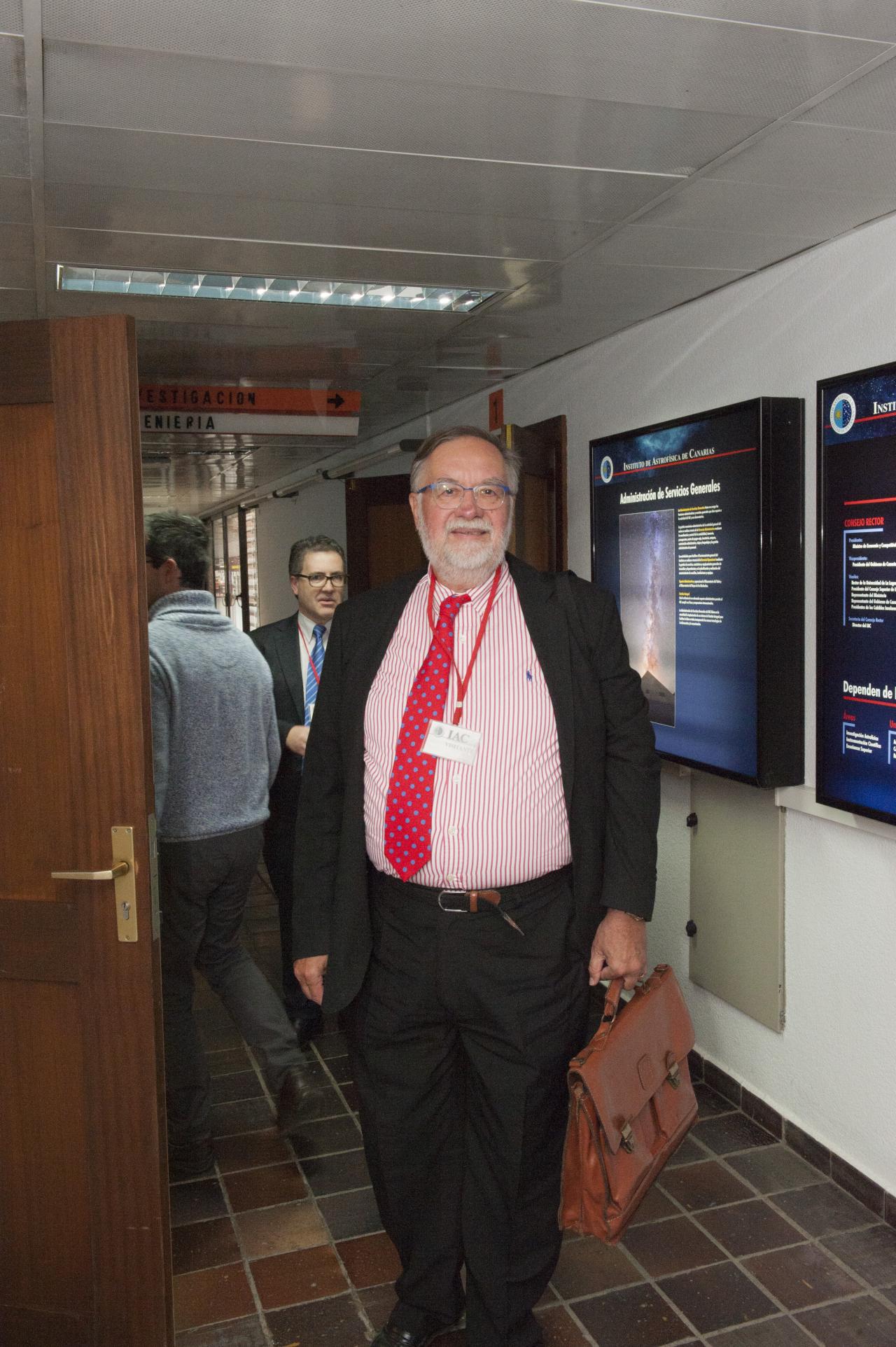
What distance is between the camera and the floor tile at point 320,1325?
242 cm

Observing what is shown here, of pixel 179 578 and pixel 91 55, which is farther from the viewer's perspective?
pixel 179 578

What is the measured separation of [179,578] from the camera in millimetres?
3168

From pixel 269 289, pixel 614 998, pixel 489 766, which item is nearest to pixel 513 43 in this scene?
pixel 489 766

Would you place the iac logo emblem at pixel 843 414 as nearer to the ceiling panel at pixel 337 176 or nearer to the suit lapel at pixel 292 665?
the ceiling panel at pixel 337 176

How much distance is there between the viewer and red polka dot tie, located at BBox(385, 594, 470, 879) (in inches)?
86.3

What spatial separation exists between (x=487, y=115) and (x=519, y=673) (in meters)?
1.09

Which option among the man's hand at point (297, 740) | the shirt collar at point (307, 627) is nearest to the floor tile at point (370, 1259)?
the man's hand at point (297, 740)

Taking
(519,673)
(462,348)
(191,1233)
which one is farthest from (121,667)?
(462,348)

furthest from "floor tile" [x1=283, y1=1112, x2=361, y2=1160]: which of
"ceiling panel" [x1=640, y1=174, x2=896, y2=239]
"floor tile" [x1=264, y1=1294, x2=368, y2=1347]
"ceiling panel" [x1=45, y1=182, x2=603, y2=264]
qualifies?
"ceiling panel" [x1=640, y1=174, x2=896, y2=239]

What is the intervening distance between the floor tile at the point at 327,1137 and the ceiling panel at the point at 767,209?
2.70 meters

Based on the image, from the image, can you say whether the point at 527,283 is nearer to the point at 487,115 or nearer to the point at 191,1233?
the point at 487,115

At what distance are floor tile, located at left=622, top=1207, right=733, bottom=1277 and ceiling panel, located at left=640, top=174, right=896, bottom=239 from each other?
8.31 ft

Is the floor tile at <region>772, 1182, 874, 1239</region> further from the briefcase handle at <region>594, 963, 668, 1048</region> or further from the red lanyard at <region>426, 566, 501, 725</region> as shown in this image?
the red lanyard at <region>426, 566, 501, 725</region>

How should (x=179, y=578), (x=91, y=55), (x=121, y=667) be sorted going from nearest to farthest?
(x=91, y=55) → (x=121, y=667) → (x=179, y=578)
